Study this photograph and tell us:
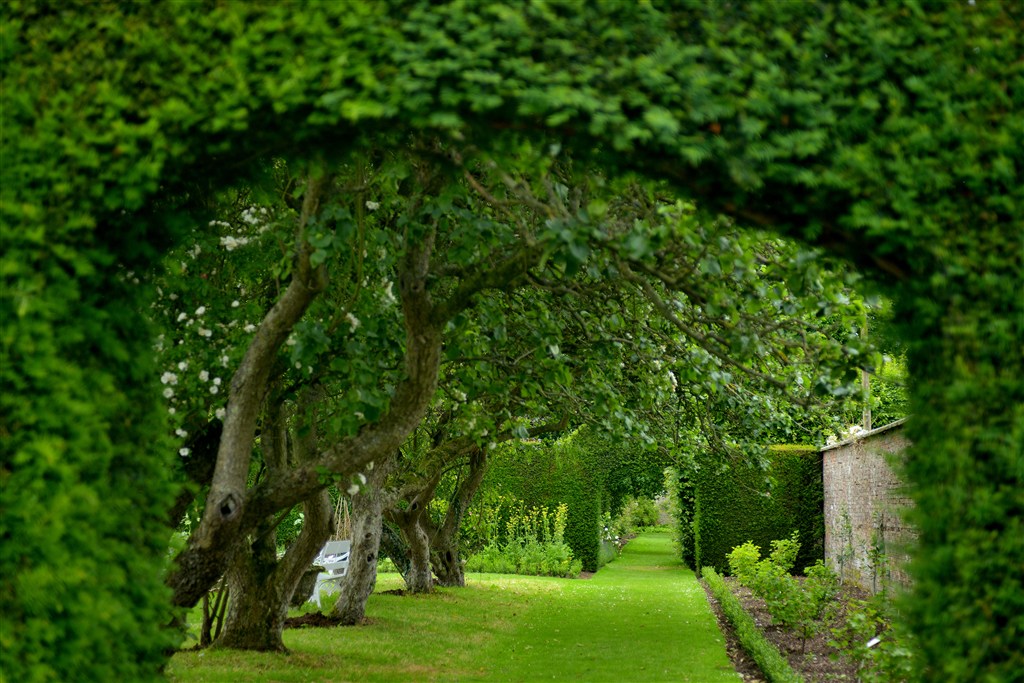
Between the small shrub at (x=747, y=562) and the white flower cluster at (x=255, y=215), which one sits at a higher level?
the white flower cluster at (x=255, y=215)

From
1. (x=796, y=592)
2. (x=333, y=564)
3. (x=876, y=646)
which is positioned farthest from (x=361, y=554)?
(x=876, y=646)

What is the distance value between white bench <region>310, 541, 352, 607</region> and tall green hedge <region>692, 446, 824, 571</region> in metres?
7.95

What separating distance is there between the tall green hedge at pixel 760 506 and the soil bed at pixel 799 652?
525cm

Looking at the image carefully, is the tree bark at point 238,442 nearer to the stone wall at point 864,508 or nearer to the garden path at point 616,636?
the garden path at point 616,636

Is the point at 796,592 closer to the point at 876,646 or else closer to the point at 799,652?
the point at 799,652

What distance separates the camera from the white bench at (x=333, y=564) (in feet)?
54.9

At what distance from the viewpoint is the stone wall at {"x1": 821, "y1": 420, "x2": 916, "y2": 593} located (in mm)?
11320

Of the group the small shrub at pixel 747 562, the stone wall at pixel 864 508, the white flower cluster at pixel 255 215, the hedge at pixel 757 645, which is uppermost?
the white flower cluster at pixel 255 215

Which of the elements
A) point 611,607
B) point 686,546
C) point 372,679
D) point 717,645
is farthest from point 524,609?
point 686,546

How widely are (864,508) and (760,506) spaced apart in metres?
6.49

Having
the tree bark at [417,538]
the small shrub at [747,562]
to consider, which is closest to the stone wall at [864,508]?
the small shrub at [747,562]

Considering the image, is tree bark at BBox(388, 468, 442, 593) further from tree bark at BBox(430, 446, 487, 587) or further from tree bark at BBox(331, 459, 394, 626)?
tree bark at BBox(331, 459, 394, 626)

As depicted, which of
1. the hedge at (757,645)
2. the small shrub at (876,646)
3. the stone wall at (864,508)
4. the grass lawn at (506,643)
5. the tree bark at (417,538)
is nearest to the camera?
the small shrub at (876,646)

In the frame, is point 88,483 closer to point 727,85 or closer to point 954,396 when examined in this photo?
point 727,85
